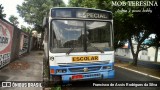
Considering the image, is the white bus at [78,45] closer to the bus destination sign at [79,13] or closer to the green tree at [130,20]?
the bus destination sign at [79,13]

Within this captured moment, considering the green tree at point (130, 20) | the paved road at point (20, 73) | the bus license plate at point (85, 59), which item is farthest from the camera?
the green tree at point (130, 20)

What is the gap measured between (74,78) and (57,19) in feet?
8.33

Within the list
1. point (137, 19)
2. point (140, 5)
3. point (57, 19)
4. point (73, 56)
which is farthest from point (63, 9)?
point (137, 19)

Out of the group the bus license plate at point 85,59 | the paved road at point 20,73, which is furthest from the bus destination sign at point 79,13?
the paved road at point 20,73

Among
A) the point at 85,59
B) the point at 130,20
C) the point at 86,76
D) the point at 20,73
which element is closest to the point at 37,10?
the point at 130,20

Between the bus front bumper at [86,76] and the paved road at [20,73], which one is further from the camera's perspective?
the paved road at [20,73]

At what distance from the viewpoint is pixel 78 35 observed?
9.88 m

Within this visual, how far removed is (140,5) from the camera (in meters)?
15.6

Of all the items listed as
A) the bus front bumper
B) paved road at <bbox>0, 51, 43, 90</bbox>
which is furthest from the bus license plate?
paved road at <bbox>0, 51, 43, 90</bbox>

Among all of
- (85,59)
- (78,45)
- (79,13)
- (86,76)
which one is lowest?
(86,76)

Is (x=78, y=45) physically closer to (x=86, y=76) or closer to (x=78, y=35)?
(x=78, y=35)

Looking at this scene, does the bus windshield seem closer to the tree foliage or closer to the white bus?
the white bus

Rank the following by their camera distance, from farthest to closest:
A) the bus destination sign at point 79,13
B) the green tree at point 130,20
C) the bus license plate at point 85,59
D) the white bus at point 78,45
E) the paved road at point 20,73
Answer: the green tree at point 130,20 → the paved road at point 20,73 → the bus destination sign at point 79,13 → the bus license plate at point 85,59 → the white bus at point 78,45

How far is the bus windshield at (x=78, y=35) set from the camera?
31.6 ft
